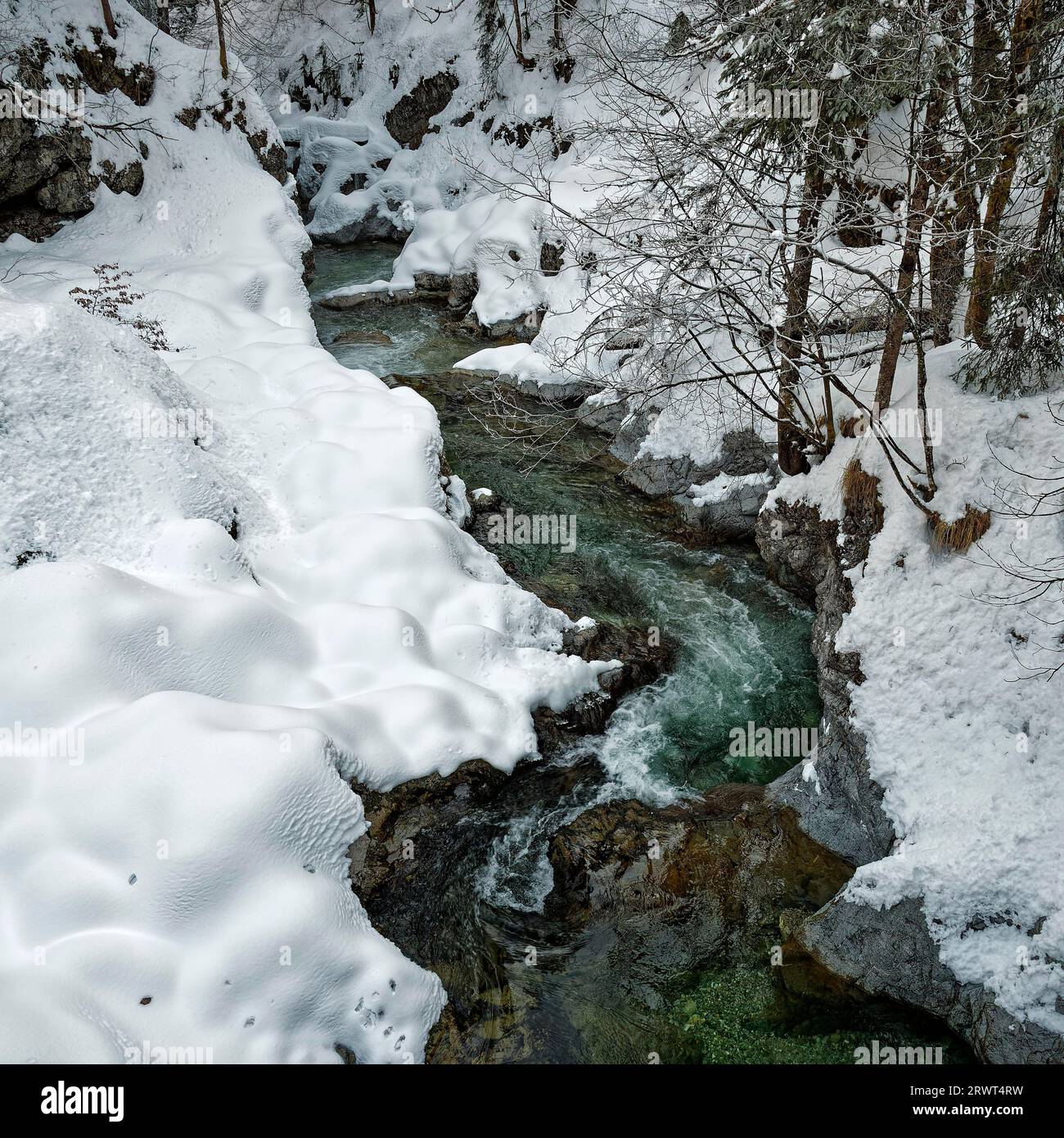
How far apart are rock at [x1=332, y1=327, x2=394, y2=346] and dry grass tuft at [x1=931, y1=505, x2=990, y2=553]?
1125 cm

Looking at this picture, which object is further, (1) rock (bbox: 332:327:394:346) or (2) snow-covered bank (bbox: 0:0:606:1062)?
(1) rock (bbox: 332:327:394:346)

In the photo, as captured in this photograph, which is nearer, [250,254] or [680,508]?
[680,508]

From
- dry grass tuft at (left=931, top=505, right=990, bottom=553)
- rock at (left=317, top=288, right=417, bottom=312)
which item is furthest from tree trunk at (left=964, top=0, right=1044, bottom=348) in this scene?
rock at (left=317, top=288, right=417, bottom=312)

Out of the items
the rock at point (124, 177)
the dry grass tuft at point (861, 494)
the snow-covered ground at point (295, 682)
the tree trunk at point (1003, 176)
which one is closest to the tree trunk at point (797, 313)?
the snow-covered ground at point (295, 682)

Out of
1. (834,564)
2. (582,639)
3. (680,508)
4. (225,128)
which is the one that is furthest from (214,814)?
(225,128)

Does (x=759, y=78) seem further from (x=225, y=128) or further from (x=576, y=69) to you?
(x=576, y=69)

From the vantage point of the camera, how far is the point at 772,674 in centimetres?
780

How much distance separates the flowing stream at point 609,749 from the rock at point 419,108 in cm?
1591

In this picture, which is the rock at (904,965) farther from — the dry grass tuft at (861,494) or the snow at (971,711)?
the dry grass tuft at (861,494)

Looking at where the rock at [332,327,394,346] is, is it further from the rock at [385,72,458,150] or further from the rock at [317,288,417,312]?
the rock at [385,72,458,150]

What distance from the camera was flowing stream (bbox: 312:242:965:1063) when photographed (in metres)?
4.90

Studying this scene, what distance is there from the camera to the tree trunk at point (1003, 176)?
6.02m

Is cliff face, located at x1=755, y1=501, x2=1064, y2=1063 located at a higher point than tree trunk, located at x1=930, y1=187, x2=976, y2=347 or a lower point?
lower

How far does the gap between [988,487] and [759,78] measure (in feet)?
13.7
